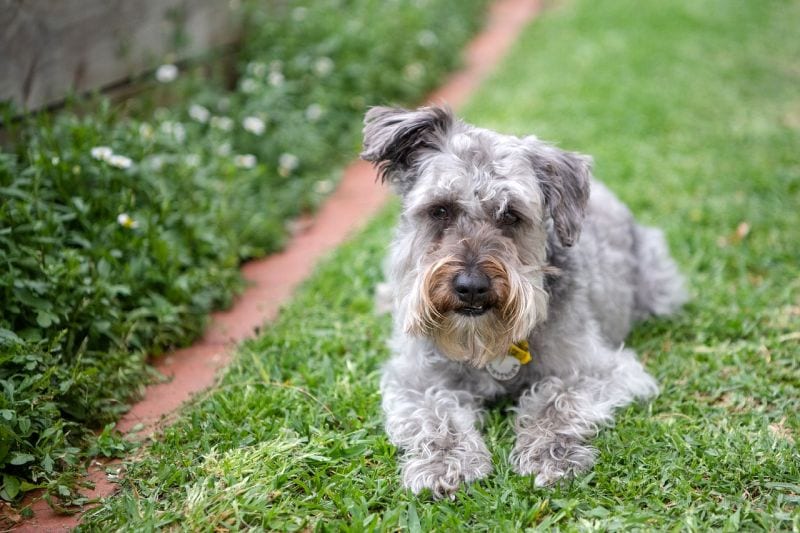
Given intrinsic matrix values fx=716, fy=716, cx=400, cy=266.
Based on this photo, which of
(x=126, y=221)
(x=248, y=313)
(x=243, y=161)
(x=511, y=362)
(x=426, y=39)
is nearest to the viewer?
(x=511, y=362)

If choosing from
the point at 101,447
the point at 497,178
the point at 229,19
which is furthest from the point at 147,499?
the point at 229,19

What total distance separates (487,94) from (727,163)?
3.88m

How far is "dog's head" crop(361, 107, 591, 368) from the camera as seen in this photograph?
3.59 m

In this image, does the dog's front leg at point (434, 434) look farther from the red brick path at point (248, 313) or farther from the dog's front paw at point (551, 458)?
the red brick path at point (248, 313)

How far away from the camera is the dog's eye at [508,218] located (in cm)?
374

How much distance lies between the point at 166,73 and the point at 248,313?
276 centimetres

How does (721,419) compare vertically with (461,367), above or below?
below

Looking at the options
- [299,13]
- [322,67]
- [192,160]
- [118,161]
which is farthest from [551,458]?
[299,13]

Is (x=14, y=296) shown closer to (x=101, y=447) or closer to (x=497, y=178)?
(x=101, y=447)

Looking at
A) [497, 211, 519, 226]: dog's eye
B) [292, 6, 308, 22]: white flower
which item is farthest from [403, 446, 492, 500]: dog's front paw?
[292, 6, 308, 22]: white flower

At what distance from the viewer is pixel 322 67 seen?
8680 mm

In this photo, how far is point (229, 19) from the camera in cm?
855

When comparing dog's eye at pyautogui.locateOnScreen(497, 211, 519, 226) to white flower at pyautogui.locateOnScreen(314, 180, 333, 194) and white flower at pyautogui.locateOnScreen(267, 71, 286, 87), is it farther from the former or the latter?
white flower at pyautogui.locateOnScreen(267, 71, 286, 87)

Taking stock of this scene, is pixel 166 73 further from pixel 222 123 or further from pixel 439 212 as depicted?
pixel 439 212
